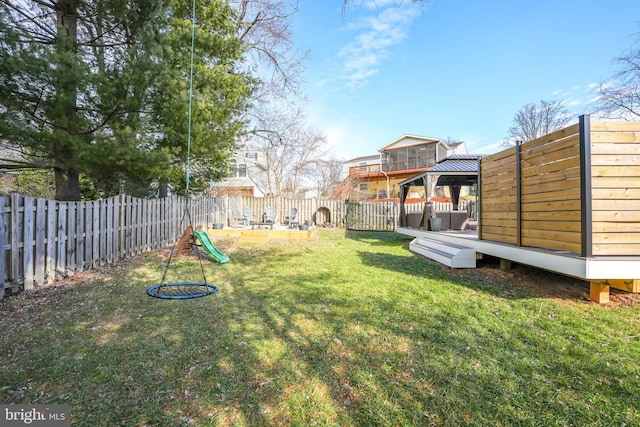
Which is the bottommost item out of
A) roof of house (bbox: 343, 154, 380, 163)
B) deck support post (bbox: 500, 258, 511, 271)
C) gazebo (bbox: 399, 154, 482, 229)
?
deck support post (bbox: 500, 258, 511, 271)

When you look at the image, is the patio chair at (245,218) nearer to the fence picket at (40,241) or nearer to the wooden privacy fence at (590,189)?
the fence picket at (40,241)

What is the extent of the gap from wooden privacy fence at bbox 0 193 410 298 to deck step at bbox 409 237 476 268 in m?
5.42

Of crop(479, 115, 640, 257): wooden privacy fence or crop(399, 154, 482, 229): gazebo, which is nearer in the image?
crop(479, 115, 640, 257): wooden privacy fence

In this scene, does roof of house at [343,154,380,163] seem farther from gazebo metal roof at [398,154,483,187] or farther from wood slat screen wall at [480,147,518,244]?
wood slat screen wall at [480,147,518,244]

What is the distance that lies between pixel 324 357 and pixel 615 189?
4.16 meters

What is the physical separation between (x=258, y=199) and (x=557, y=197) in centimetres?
1422

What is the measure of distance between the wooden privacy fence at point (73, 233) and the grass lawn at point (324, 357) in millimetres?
472

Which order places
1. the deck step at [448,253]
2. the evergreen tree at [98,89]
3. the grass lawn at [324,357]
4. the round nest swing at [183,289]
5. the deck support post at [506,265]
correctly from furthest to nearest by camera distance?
the deck step at [448,253]
the deck support post at [506,265]
the evergreen tree at [98,89]
the round nest swing at [183,289]
the grass lawn at [324,357]

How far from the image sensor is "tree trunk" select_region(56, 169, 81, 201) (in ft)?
19.8

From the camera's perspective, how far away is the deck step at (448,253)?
589cm

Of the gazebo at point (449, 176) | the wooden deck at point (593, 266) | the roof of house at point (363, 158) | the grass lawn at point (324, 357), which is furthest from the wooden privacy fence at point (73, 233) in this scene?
the roof of house at point (363, 158)

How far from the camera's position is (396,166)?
86.4ft

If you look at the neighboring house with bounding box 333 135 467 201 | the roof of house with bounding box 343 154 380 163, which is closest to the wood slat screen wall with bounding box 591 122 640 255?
the neighboring house with bounding box 333 135 467 201

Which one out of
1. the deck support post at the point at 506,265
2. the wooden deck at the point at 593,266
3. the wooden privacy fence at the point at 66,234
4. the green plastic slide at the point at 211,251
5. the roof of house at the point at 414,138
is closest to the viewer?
the wooden deck at the point at 593,266
